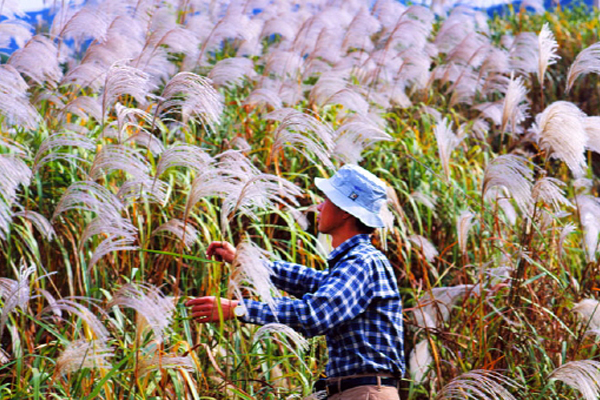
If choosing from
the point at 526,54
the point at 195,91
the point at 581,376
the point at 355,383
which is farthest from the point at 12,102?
the point at 526,54

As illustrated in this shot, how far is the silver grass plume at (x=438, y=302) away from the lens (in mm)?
3712

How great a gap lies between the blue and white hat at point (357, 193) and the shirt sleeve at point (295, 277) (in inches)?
14.1

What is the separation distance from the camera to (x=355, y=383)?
257cm

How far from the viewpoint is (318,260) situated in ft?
12.9

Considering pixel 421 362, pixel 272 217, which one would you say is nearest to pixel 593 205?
pixel 421 362

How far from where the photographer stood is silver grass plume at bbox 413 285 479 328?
12.2ft

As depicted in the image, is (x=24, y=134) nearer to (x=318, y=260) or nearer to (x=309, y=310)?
(x=318, y=260)

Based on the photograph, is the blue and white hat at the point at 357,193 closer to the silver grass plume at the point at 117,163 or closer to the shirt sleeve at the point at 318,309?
the shirt sleeve at the point at 318,309

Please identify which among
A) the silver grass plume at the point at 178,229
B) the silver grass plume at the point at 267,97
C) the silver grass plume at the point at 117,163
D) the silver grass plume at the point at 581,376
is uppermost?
the silver grass plume at the point at 267,97

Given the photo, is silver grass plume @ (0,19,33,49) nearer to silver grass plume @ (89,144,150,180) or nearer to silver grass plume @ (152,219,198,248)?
silver grass plume @ (89,144,150,180)

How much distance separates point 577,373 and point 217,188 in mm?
1620

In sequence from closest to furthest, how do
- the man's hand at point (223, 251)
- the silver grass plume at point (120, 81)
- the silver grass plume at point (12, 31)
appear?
the man's hand at point (223, 251) → the silver grass plume at point (120, 81) → the silver grass plume at point (12, 31)

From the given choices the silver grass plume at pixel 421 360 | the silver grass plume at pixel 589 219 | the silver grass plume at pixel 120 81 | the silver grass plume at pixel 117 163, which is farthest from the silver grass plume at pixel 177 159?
the silver grass plume at pixel 589 219

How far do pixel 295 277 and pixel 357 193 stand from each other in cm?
47
